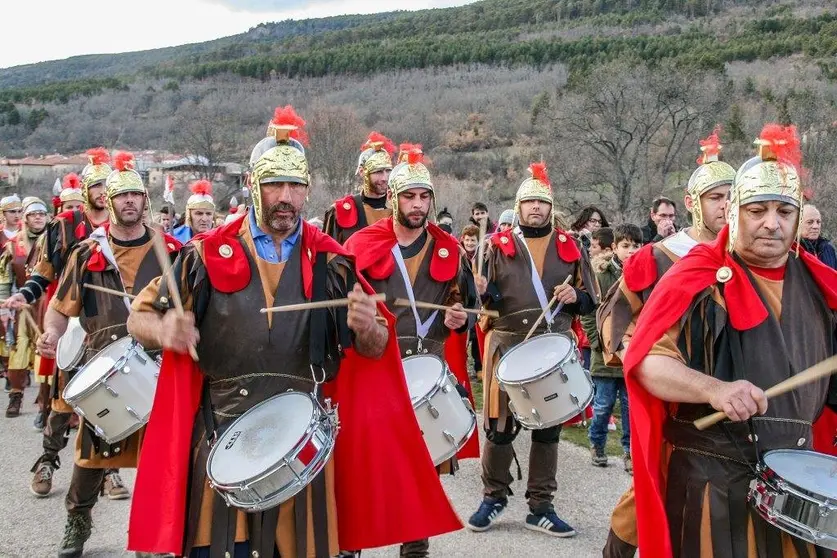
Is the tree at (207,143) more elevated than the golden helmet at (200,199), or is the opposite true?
the golden helmet at (200,199)

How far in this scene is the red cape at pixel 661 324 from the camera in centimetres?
326

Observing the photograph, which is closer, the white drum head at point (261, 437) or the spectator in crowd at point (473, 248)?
the white drum head at point (261, 437)

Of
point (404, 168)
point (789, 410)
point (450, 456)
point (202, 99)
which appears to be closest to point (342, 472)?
point (450, 456)

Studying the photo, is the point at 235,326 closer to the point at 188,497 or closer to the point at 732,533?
the point at 188,497

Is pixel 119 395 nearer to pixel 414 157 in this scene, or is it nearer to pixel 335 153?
pixel 414 157

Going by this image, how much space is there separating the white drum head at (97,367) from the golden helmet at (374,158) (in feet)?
11.7

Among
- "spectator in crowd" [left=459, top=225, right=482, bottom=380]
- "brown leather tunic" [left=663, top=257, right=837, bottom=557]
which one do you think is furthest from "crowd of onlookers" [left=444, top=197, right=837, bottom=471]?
"brown leather tunic" [left=663, top=257, right=837, bottom=557]

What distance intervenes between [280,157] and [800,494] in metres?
2.47

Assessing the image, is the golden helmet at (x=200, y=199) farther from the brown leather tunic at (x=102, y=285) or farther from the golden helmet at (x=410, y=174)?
the golden helmet at (x=410, y=174)

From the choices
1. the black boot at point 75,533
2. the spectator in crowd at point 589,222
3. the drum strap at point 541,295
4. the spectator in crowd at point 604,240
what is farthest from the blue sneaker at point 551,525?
the spectator in crowd at point 589,222

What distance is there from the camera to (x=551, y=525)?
574cm

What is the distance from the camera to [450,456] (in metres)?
5.04

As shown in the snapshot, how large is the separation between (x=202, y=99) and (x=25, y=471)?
96621mm

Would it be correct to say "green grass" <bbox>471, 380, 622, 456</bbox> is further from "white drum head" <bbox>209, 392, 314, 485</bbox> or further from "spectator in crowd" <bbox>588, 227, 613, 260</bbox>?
"white drum head" <bbox>209, 392, 314, 485</bbox>
